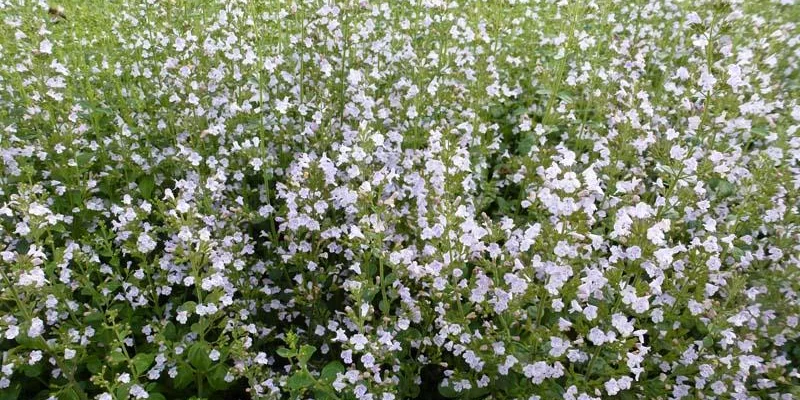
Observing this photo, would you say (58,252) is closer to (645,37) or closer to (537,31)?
(537,31)

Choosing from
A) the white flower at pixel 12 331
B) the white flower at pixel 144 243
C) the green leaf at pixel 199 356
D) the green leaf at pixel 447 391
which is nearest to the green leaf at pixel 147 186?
the white flower at pixel 144 243

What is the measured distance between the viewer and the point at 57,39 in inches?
223

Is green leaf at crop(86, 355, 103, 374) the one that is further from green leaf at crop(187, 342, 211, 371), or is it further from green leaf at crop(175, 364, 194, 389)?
green leaf at crop(187, 342, 211, 371)

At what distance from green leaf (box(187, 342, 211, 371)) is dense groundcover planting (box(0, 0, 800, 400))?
0.04 ft

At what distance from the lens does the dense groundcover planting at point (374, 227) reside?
2904 mm

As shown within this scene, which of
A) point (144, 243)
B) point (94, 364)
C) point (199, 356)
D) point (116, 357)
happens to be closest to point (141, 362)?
point (116, 357)

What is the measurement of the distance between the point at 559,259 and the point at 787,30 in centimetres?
507

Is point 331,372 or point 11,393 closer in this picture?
point 331,372

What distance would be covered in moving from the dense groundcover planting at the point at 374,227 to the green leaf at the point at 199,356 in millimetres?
13

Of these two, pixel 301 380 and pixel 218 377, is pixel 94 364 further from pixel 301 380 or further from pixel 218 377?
pixel 301 380

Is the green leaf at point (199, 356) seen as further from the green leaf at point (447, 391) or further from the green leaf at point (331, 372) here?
the green leaf at point (447, 391)

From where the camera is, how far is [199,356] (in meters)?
3.14

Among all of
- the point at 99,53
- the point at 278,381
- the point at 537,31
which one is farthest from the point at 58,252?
the point at 537,31

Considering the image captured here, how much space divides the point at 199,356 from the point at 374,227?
4.12ft
